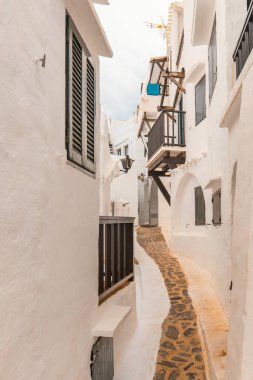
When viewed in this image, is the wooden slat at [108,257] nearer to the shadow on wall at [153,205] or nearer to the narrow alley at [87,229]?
the narrow alley at [87,229]

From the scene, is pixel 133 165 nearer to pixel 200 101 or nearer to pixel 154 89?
pixel 154 89

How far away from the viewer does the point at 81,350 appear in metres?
3.44

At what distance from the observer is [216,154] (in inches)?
289

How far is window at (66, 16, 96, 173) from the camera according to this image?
11.0 ft

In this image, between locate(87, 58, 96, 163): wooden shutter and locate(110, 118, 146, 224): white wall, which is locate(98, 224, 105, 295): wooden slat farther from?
locate(110, 118, 146, 224): white wall

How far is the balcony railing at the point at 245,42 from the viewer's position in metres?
4.02

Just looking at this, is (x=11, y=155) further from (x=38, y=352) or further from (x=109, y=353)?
(x=109, y=353)

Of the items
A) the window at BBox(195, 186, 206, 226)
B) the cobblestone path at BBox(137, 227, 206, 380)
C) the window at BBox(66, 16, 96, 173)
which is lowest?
the cobblestone path at BBox(137, 227, 206, 380)

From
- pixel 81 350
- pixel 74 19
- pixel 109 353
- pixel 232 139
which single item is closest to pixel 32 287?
pixel 81 350

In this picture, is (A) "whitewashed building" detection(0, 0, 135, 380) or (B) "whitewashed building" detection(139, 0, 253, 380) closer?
(A) "whitewashed building" detection(0, 0, 135, 380)

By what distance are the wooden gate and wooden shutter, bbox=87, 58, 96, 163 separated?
241 centimetres

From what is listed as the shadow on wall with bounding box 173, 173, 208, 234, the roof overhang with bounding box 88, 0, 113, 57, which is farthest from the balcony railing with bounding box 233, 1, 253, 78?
the shadow on wall with bounding box 173, 173, 208, 234

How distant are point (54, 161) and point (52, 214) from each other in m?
0.48

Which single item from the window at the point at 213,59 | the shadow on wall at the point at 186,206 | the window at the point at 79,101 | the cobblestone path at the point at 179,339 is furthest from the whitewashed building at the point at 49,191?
the shadow on wall at the point at 186,206
